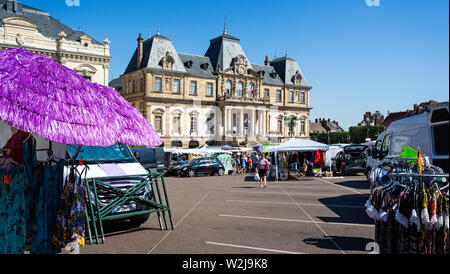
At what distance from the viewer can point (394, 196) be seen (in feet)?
16.4

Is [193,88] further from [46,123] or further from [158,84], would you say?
[46,123]

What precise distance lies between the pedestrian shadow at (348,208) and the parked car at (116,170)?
4568 millimetres

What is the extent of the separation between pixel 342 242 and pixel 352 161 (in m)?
20.1

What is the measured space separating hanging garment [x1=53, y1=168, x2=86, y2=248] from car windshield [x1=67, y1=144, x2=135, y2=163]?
255 cm

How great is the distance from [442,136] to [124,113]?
712cm

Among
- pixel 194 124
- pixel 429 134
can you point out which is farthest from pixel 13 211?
pixel 194 124

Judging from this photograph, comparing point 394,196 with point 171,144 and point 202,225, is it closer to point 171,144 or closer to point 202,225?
point 202,225

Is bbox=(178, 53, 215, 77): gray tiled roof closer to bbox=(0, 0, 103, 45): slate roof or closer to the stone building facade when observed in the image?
the stone building facade

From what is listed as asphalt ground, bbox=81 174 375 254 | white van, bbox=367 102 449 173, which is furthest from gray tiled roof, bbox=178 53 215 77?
white van, bbox=367 102 449 173

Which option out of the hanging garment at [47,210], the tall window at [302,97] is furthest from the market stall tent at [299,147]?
the tall window at [302,97]

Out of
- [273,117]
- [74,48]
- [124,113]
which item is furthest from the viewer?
[273,117]

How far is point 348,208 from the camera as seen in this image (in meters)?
11.0
